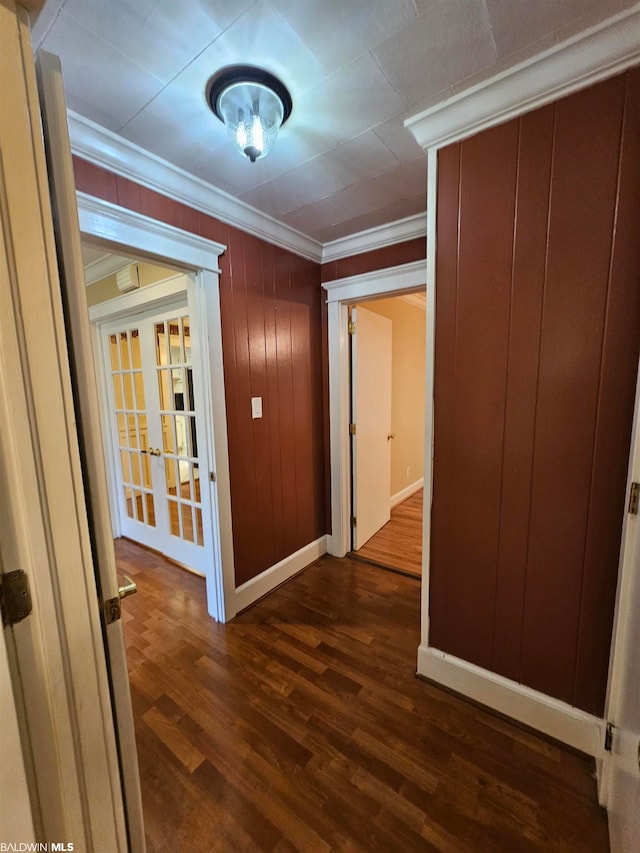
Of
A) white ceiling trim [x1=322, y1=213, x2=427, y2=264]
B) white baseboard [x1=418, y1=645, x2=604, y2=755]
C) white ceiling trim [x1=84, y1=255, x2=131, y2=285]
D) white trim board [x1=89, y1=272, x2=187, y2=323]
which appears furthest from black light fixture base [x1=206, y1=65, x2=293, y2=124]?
white baseboard [x1=418, y1=645, x2=604, y2=755]

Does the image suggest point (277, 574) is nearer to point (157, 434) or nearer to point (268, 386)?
point (268, 386)

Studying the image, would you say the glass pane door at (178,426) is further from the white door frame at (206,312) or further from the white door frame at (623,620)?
the white door frame at (623,620)

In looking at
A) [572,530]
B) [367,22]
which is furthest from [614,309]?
[367,22]

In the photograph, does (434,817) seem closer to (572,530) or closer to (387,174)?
(572,530)

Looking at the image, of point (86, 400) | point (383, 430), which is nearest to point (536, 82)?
point (86, 400)

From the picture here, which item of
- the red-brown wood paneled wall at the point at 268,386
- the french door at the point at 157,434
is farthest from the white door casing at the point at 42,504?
the french door at the point at 157,434

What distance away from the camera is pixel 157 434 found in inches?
110

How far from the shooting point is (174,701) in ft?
5.24

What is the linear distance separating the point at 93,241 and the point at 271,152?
90 centimetres

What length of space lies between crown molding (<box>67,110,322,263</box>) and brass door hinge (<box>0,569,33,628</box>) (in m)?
1.66

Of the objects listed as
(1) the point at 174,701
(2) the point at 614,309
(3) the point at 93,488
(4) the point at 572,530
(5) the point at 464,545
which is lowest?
(1) the point at 174,701

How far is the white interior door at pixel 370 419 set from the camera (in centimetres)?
281

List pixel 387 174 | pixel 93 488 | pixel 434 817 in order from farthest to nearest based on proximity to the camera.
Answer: pixel 387 174 < pixel 434 817 < pixel 93 488

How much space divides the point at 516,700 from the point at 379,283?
2.42 metres
